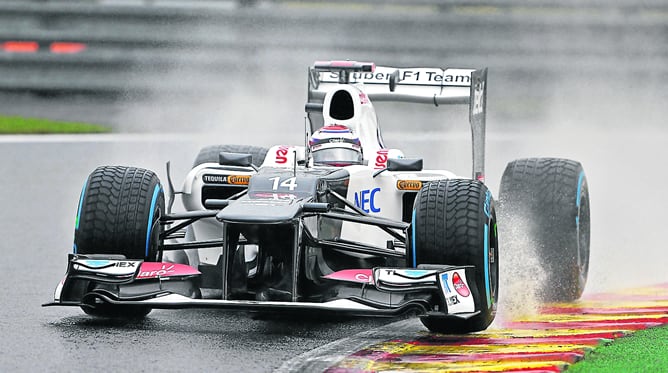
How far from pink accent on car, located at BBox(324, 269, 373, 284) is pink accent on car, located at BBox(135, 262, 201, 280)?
855 millimetres

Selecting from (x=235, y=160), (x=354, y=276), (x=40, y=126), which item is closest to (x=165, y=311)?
(x=235, y=160)

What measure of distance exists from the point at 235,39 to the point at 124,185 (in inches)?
440

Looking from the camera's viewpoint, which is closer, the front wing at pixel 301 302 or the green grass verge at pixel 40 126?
the front wing at pixel 301 302

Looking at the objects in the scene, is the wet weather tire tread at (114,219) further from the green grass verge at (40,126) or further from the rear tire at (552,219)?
the green grass verge at (40,126)

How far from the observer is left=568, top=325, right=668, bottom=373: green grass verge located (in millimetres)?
7449

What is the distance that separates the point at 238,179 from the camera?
9.90 meters

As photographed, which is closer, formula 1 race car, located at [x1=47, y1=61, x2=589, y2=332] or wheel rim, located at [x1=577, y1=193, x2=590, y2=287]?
formula 1 race car, located at [x1=47, y1=61, x2=589, y2=332]

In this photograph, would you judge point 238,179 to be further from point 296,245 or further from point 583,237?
point 583,237

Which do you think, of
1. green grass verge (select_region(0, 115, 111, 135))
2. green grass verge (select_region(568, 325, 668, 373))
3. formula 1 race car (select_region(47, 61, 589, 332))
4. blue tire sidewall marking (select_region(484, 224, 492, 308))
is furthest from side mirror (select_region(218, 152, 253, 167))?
green grass verge (select_region(0, 115, 111, 135))

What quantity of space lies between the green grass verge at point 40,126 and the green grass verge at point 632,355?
11.9 metres

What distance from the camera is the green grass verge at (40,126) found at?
19000 millimetres

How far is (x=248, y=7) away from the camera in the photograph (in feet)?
66.0

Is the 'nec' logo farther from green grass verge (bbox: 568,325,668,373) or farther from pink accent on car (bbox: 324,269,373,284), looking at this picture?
green grass verge (bbox: 568,325,668,373)

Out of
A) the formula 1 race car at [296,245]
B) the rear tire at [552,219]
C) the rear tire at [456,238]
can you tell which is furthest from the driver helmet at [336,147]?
the rear tire at [456,238]
